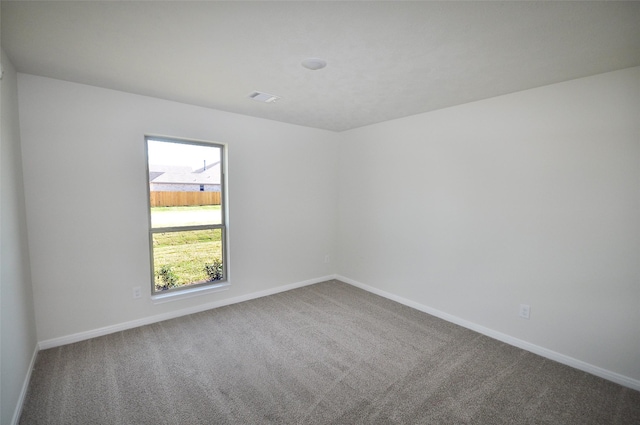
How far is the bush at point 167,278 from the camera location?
10.9 ft

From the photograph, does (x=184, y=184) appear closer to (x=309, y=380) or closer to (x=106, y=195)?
(x=106, y=195)

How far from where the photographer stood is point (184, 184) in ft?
11.2

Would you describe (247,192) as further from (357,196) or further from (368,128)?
(368,128)

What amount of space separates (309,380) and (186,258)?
2132mm

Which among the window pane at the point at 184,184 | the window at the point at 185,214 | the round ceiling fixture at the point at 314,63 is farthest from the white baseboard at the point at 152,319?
the round ceiling fixture at the point at 314,63

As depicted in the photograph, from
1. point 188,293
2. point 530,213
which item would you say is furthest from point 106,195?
point 530,213

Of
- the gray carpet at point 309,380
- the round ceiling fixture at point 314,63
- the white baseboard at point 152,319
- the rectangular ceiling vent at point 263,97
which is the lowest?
the gray carpet at point 309,380

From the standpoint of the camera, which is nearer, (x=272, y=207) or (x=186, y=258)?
(x=186, y=258)

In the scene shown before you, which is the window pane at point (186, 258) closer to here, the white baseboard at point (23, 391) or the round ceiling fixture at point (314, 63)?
the white baseboard at point (23, 391)

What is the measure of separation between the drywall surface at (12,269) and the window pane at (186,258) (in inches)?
41.9

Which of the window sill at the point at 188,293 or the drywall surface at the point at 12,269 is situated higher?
the drywall surface at the point at 12,269

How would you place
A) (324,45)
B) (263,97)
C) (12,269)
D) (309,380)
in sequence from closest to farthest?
(324,45)
(12,269)
(309,380)
(263,97)

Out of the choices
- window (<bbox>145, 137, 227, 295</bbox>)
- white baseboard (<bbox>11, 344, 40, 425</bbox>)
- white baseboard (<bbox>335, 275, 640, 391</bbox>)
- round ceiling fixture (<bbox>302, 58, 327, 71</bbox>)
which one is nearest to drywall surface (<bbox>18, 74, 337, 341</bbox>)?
window (<bbox>145, 137, 227, 295</bbox>)

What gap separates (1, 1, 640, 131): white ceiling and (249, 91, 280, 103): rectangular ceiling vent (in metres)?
0.09
